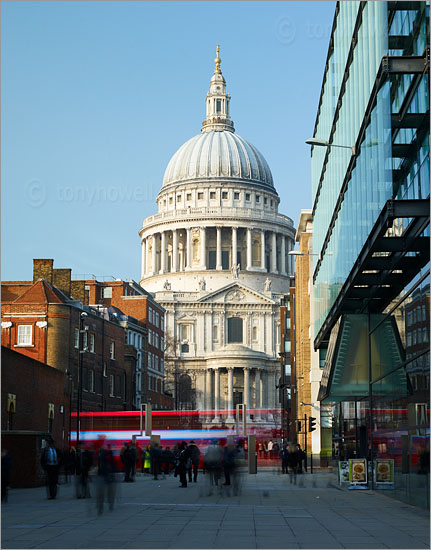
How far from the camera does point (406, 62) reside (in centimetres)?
2122

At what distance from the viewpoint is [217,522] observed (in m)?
19.1

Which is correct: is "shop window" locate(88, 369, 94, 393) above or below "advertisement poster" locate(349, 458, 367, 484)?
above

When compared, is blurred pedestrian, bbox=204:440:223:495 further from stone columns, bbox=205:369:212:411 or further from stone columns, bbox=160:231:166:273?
stone columns, bbox=160:231:166:273

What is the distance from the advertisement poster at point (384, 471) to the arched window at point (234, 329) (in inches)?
5266

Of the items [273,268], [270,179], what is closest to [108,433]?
[273,268]

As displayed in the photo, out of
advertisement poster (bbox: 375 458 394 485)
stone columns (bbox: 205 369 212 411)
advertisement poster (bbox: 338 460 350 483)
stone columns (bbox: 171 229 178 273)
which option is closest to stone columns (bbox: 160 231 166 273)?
stone columns (bbox: 171 229 178 273)

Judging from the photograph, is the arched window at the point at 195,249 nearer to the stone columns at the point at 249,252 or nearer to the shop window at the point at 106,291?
the stone columns at the point at 249,252

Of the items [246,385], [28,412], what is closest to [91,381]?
[28,412]

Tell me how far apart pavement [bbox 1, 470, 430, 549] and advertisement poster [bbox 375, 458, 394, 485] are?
58 cm

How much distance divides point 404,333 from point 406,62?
25.4ft

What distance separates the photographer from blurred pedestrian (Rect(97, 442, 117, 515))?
2089 centimetres

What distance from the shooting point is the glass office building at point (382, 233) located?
21766 mm

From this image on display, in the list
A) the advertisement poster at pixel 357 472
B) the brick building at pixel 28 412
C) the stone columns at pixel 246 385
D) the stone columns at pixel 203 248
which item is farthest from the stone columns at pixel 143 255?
the advertisement poster at pixel 357 472

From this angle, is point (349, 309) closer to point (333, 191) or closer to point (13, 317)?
point (333, 191)
